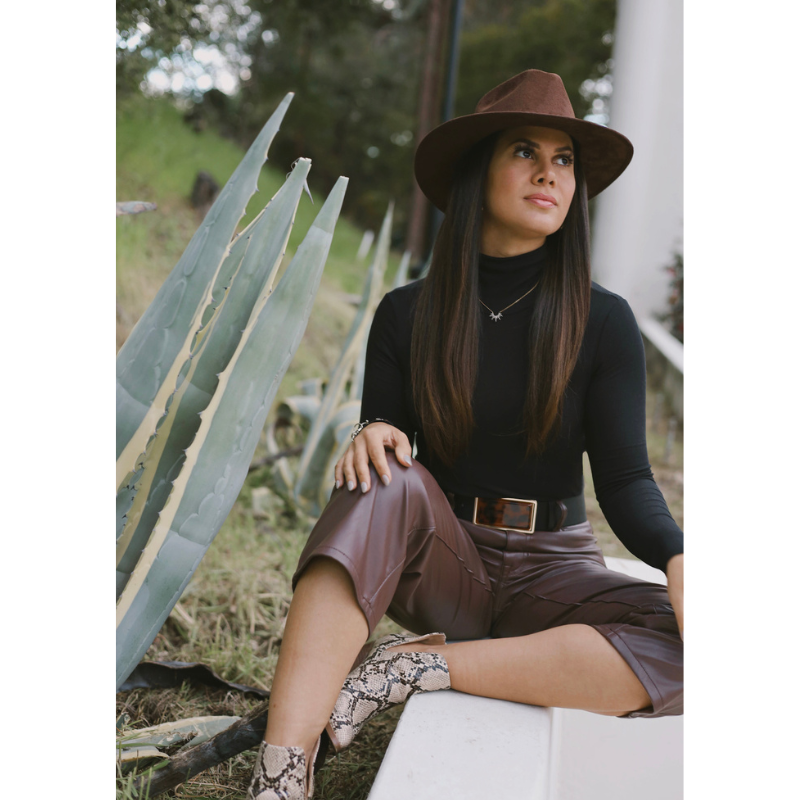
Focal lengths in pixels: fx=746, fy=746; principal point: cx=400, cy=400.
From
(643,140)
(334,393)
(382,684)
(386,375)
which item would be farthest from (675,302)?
(382,684)

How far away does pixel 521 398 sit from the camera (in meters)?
1.34

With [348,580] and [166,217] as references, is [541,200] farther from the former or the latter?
[166,217]

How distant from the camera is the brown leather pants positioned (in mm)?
1075

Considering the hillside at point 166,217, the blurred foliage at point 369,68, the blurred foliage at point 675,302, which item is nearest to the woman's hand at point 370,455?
the hillside at point 166,217

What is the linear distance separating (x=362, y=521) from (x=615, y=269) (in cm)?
399

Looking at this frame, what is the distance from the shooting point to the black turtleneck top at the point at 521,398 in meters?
1.30

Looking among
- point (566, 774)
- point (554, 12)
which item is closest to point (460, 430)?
point (566, 774)

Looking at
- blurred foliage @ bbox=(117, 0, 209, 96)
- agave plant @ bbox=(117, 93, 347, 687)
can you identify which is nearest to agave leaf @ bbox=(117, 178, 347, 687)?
agave plant @ bbox=(117, 93, 347, 687)

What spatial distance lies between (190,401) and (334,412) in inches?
49.2

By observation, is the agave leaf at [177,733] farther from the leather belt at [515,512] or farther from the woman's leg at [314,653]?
the leather belt at [515,512]

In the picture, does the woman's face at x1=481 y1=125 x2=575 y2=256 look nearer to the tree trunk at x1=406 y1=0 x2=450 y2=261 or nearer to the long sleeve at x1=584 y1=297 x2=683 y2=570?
the long sleeve at x1=584 y1=297 x2=683 y2=570

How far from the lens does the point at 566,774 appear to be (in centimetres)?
146
